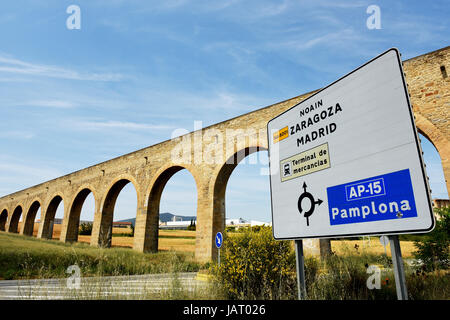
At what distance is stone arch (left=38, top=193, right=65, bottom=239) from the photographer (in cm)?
2380

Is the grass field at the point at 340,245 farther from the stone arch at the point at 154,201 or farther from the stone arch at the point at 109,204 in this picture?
the stone arch at the point at 109,204

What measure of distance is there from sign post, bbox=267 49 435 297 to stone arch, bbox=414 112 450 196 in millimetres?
6468

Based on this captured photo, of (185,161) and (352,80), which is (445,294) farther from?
(185,161)

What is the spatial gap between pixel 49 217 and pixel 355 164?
2891 centimetres

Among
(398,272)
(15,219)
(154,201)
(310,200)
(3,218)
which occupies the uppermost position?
(3,218)

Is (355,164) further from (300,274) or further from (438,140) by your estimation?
(438,140)

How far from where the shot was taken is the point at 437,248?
6.18m

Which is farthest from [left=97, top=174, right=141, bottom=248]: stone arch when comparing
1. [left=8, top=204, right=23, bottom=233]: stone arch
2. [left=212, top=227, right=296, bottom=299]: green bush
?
[left=8, top=204, right=23, bottom=233]: stone arch

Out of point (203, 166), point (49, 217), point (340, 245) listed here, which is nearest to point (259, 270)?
point (340, 245)

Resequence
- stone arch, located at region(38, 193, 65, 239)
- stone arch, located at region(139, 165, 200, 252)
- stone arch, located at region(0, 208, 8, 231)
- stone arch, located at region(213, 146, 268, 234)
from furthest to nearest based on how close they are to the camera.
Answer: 1. stone arch, located at region(0, 208, 8, 231)
2. stone arch, located at region(38, 193, 65, 239)
3. stone arch, located at region(139, 165, 200, 252)
4. stone arch, located at region(213, 146, 268, 234)

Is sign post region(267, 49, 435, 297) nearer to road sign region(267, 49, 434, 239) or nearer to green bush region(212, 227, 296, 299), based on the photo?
road sign region(267, 49, 434, 239)

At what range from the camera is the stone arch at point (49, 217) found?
23797 millimetres

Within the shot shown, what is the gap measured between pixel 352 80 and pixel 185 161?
1178 cm
